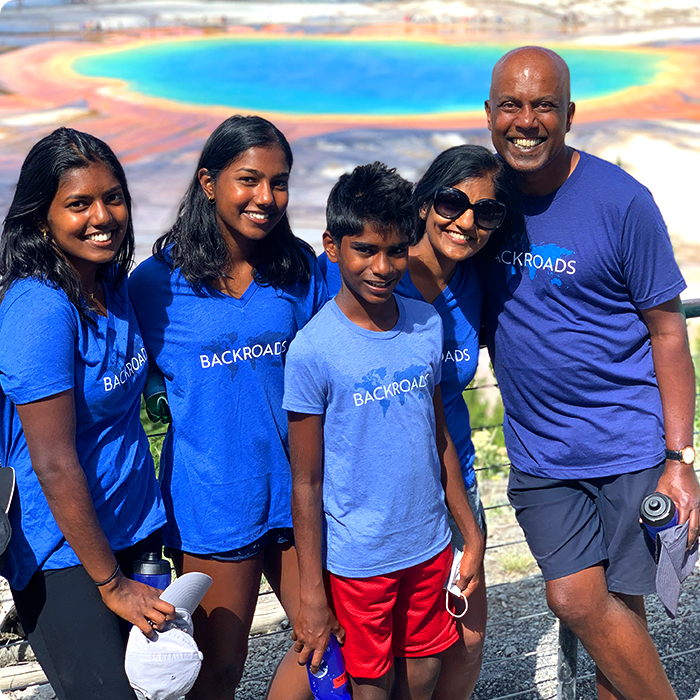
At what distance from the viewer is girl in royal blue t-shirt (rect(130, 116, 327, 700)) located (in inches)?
90.7

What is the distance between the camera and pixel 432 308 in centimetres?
237

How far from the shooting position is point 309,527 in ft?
7.29

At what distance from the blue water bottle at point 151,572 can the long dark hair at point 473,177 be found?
114 centimetres

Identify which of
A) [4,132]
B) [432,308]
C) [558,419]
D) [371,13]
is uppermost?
[371,13]

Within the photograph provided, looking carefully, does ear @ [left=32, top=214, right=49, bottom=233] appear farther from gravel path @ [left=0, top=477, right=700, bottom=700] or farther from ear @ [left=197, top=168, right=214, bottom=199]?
gravel path @ [left=0, top=477, right=700, bottom=700]

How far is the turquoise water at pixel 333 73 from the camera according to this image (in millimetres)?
22500

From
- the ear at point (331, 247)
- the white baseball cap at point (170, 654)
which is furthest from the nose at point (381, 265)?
the white baseball cap at point (170, 654)

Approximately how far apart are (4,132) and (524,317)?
19020 millimetres

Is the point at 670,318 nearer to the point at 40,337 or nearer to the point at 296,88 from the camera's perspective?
the point at 40,337

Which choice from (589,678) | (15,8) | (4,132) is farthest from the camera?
(15,8)

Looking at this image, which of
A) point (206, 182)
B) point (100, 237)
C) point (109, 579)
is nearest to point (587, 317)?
point (206, 182)

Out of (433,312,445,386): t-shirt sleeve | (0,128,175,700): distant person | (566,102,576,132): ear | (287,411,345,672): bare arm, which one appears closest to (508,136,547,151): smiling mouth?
(566,102,576,132): ear

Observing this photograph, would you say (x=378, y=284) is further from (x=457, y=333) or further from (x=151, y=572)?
(x=151, y=572)

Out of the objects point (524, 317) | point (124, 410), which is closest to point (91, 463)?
point (124, 410)
